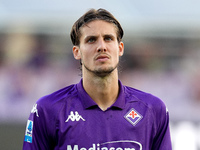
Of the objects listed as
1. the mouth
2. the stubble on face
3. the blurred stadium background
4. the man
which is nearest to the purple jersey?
the man

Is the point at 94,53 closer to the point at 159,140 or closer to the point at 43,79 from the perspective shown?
the point at 159,140

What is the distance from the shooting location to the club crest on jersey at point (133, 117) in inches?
130

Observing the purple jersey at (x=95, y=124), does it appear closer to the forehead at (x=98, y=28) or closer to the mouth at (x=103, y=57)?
the mouth at (x=103, y=57)

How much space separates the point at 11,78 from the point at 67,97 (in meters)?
7.91

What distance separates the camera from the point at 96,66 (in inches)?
129

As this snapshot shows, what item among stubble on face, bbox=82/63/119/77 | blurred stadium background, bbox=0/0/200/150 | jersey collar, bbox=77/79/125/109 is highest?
blurred stadium background, bbox=0/0/200/150

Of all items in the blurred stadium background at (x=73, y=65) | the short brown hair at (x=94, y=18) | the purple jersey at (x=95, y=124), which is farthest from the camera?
the blurred stadium background at (x=73, y=65)

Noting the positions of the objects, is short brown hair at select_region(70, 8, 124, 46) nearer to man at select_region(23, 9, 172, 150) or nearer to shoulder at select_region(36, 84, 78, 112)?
man at select_region(23, 9, 172, 150)

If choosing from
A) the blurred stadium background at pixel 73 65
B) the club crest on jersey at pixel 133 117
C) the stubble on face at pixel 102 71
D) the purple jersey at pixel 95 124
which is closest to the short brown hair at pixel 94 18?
the stubble on face at pixel 102 71

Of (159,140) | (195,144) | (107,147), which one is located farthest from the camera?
(195,144)

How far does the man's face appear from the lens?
3.26 meters

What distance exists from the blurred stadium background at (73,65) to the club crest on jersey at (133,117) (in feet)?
16.8

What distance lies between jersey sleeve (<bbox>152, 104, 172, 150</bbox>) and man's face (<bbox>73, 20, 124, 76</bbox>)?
1.80 ft

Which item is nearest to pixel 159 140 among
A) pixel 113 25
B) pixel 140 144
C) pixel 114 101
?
pixel 140 144
